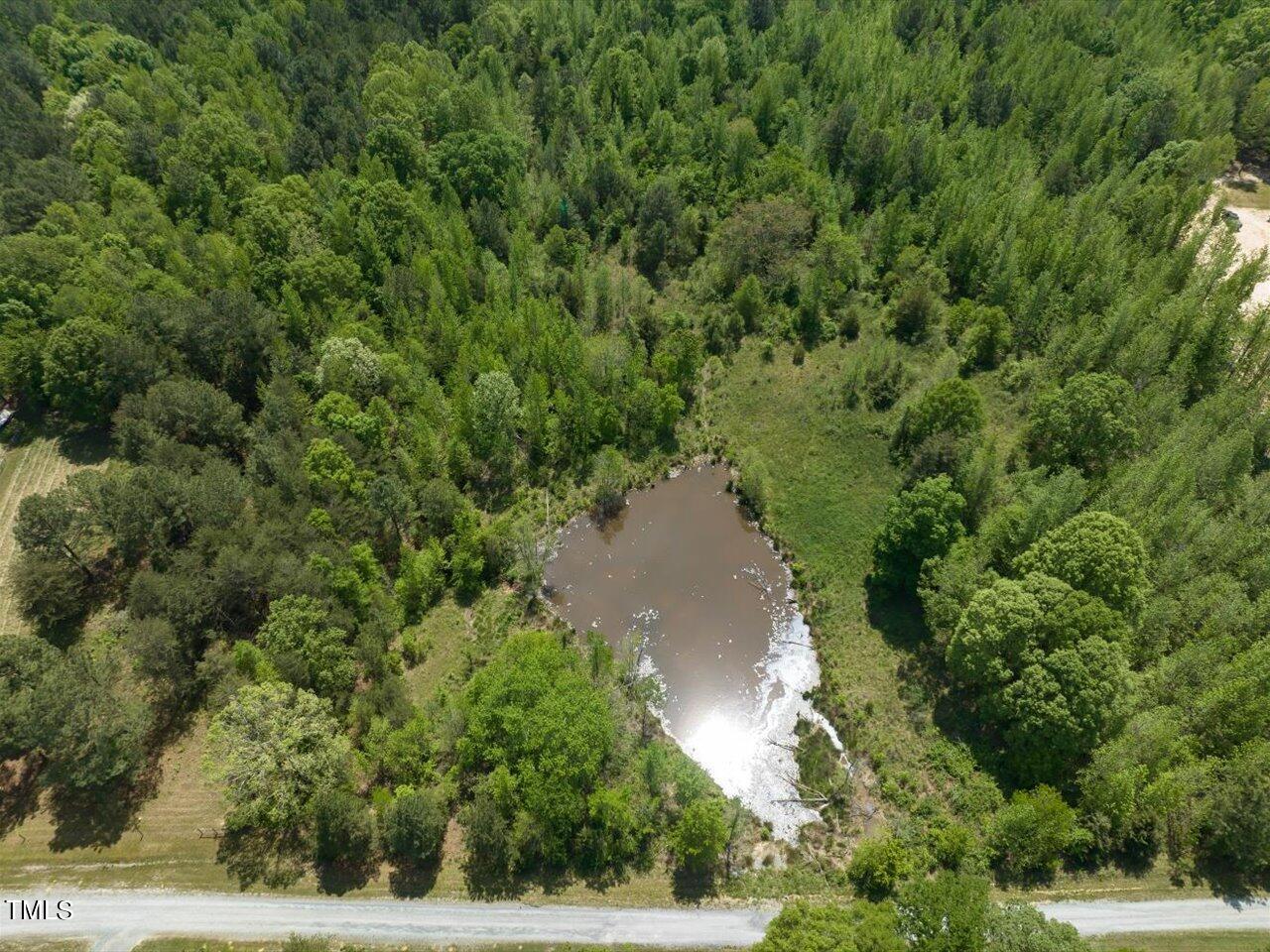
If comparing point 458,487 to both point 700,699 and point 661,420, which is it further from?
point 700,699

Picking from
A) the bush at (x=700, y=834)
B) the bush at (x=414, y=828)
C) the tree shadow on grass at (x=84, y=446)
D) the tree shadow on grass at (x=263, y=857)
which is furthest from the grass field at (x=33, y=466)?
the bush at (x=700, y=834)

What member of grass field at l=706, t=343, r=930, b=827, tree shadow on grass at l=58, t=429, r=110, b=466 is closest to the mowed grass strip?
tree shadow on grass at l=58, t=429, r=110, b=466

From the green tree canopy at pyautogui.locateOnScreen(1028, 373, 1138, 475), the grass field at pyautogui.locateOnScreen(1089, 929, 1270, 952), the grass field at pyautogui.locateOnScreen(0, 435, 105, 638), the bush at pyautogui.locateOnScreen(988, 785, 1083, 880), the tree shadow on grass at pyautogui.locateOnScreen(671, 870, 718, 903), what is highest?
the green tree canopy at pyautogui.locateOnScreen(1028, 373, 1138, 475)

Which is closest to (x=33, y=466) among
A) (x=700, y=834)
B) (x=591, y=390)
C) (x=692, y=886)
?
(x=591, y=390)

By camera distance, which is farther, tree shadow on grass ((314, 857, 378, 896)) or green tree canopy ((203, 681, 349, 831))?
tree shadow on grass ((314, 857, 378, 896))

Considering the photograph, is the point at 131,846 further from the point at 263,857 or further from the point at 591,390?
the point at 591,390

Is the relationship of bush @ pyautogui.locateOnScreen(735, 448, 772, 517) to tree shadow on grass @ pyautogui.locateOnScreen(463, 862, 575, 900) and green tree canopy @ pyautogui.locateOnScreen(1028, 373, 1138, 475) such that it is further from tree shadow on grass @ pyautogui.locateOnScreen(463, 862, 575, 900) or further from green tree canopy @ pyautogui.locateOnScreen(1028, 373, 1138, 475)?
tree shadow on grass @ pyautogui.locateOnScreen(463, 862, 575, 900)

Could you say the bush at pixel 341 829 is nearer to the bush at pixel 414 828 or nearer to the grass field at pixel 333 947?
the bush at pixel 414 828
